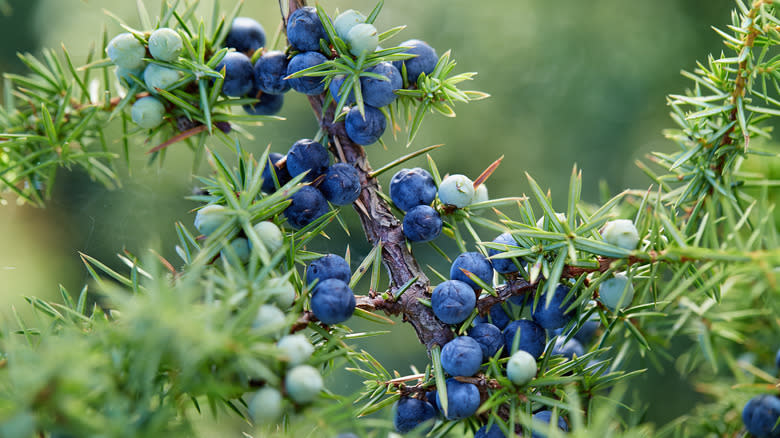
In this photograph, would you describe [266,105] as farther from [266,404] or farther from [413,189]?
[266,404]

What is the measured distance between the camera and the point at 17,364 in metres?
0.28

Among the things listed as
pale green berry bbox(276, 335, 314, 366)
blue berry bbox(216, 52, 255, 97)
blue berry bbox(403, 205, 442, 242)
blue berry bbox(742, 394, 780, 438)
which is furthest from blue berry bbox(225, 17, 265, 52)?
blue berry bbox(742, 394, 780, 438)

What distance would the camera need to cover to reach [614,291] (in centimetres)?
43

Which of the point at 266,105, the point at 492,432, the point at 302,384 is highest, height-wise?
the point at 266,105

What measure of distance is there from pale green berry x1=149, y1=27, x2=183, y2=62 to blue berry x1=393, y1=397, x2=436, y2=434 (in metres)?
0.36

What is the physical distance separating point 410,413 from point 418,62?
0.31 metres

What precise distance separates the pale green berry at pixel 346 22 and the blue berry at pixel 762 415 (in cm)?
48

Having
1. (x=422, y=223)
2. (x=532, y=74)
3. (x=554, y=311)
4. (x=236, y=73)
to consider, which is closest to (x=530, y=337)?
(x=554, y=311)

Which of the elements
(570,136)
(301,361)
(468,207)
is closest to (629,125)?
(570,136)

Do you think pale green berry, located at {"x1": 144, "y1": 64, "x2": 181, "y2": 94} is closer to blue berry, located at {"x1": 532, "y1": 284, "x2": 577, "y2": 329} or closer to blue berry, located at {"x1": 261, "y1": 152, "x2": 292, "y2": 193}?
blue berry, located at {"x1": 261, "y1": 152, "x2": 292, "y2": 193}

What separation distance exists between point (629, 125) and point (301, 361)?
1.27 meters

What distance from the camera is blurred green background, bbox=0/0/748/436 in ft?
4.44

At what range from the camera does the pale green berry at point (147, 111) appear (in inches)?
20.3

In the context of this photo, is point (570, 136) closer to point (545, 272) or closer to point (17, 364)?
point (545, 272)
